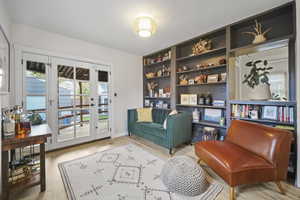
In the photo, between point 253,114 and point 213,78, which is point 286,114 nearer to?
point 253,114

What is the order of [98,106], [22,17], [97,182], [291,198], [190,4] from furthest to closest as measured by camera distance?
[98,106], [22,17], [190,4], [97,182], [291,198]

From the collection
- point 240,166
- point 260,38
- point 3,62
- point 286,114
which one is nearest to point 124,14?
point 3,62

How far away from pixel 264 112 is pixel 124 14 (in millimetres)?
2663

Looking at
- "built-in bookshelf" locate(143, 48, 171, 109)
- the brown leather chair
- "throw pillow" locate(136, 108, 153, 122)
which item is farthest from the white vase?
"throw pillow" locate(136, 108, 153, 122)

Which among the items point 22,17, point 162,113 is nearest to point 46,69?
point 22,17

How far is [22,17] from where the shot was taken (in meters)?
2.15

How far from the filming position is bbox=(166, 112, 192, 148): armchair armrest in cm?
252

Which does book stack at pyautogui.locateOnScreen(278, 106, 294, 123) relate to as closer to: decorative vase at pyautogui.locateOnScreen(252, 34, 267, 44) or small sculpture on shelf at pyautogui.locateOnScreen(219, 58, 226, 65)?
decorative vase at pyautogui.locateOnScreen(252, 34, 267, 44)

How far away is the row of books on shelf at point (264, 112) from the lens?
1.82 m

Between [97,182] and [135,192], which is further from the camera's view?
[97,182]

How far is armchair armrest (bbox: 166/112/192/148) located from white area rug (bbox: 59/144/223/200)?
50cm

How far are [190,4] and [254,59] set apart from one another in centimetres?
150

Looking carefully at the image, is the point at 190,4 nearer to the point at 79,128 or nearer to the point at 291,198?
the point at 291,198

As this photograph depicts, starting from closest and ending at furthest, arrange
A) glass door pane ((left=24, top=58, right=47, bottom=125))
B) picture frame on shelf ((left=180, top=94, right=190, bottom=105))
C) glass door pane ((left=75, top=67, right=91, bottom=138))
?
glass door pane ((left=24, top=58, right=47, bottom=125)) → glass door pane ((left=75, top=67, right=91, bottom=138)) → picture frame on shelf ((left=180, top=94, right=190, bottom=105))
